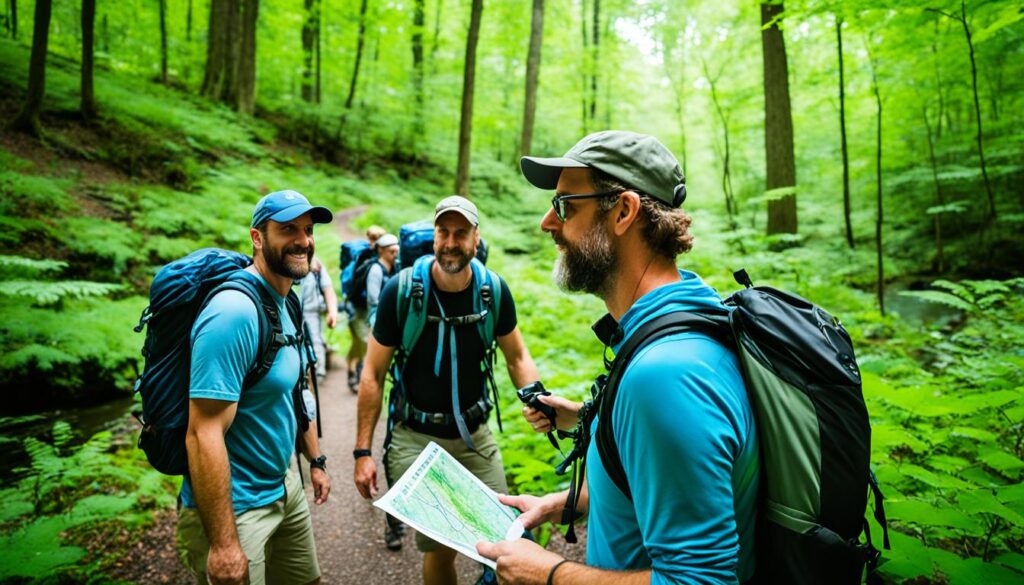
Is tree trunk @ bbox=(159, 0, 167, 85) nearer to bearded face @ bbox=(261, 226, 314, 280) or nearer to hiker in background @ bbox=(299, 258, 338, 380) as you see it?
hiker in background @ bbox=(299, 258, 338, 380)

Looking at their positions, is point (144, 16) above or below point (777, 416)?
above

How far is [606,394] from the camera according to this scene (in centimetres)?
131

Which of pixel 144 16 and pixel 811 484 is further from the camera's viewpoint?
pixel 144 16

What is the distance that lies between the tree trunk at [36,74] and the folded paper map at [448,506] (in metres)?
14.1

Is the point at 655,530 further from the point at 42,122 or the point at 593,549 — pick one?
the point at 42,122

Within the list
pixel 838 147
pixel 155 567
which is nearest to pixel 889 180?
pixel 838 147

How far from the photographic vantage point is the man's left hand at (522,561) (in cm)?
134

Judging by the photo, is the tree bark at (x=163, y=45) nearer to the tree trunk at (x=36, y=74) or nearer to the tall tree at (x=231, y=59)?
the tall tree at (x=231, y=59)

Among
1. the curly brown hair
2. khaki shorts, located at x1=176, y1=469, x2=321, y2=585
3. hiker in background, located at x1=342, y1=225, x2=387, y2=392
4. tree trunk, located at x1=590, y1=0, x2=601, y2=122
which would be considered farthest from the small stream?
tree trunk, located at x1=590, y1=0, x2=601, y2=122

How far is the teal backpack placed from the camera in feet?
9.91

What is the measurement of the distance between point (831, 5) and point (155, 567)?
763cm

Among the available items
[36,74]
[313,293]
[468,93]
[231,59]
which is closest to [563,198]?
[313,293]

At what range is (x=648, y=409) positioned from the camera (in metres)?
1.11

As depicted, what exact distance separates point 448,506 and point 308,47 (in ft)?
81.6
